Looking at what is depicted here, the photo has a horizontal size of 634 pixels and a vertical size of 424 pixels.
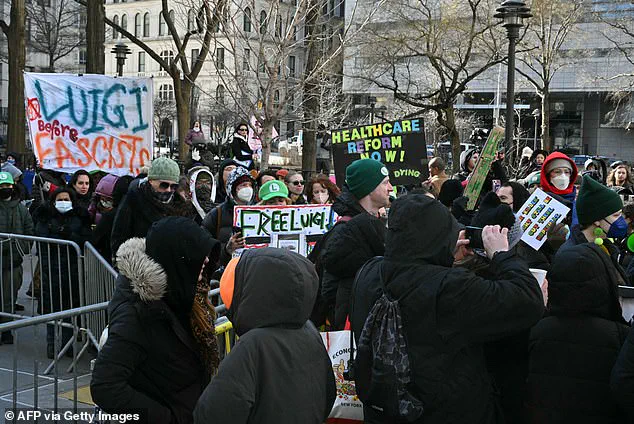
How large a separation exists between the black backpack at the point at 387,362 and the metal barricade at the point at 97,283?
3.95 meters

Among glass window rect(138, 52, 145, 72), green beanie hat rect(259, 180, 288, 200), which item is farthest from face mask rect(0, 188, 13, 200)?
glass window rect(138, 52, 145, 72)

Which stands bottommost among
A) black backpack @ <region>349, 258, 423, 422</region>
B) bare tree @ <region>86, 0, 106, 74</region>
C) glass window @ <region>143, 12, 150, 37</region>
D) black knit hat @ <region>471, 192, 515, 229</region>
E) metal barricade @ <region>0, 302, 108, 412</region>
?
metal barricade @ <region>0, 302, 108, 412</region>

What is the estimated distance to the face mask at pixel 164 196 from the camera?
23.9ft

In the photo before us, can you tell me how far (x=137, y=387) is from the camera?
3508mm

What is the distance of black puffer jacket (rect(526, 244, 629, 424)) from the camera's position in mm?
3660

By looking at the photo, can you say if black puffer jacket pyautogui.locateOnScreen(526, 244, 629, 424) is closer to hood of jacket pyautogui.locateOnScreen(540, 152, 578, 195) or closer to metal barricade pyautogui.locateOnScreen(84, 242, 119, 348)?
hood of jacket pyautogui.locateOnScreen(540, 152, 578, 195)

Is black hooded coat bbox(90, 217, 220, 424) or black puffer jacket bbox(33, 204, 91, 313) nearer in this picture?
black hooded coat bbox(90, 217, 220, 424)

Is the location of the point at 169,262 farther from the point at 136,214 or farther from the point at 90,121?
the point at 90,121

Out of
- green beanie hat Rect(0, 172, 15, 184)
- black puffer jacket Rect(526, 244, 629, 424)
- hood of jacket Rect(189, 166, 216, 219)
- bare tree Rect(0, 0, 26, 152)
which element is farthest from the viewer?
bare tree Rect(0, 0, 26, 152)

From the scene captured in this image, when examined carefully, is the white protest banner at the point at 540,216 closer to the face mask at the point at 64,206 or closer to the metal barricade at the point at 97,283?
the metal barricade at the point at 97,283

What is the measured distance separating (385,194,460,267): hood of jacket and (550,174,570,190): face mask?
441cm

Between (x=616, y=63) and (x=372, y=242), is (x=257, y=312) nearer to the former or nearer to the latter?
(x=372, y=242)

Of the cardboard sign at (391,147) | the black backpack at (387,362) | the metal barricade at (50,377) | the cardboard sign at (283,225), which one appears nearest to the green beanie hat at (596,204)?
the black backpack at (387,362)

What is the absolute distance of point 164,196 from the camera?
734cm
